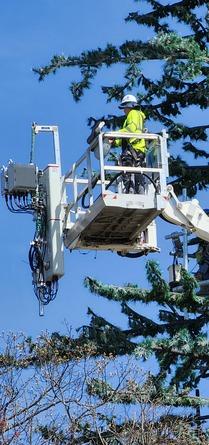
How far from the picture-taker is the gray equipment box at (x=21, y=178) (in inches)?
1022

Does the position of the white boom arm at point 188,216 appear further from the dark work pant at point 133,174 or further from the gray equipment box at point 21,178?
the gray equipment box at point 21,178

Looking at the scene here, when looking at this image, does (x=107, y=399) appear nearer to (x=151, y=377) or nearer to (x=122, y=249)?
(x=151, y=377)

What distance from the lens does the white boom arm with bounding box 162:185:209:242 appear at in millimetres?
25984

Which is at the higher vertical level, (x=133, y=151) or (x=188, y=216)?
(x=133, y=151)

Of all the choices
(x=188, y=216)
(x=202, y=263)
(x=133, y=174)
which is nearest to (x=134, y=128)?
(x=133, y=174)

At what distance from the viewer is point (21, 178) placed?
26.0 m

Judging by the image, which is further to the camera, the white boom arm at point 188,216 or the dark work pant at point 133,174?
the white boom arm at point 188,216

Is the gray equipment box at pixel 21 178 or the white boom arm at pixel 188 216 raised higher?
the gray equipment box at pixel 21 178

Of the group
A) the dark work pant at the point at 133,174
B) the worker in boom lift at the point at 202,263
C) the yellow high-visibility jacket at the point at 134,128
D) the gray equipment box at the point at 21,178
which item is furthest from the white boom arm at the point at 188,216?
the worker in boom lift at the point at 202,263

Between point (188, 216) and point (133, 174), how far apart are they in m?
1.68

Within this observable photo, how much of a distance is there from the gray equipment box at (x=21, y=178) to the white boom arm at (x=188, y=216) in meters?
2.02

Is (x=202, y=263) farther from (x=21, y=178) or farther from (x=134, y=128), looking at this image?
(x=134, y=128)

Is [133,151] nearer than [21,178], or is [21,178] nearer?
[133,151]

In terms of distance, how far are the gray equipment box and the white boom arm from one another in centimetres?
202
